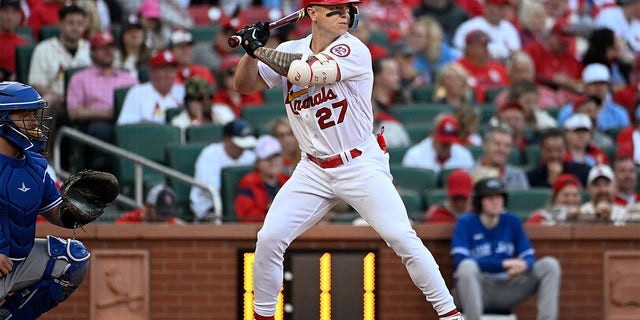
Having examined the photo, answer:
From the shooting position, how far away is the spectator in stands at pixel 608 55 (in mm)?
13359

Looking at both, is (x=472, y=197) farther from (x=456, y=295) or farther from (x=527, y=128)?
(x=527, y=128)

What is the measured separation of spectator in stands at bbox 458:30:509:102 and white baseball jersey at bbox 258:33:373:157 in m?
6.28

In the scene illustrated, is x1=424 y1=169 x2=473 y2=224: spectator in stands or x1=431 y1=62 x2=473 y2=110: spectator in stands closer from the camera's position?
x1=424 y1=169 x2=473 y2=224: spectator in stands

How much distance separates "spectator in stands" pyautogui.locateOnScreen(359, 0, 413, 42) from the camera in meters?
13.9

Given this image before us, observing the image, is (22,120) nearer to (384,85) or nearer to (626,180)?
(626,180)

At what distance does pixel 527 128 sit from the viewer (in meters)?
11.6

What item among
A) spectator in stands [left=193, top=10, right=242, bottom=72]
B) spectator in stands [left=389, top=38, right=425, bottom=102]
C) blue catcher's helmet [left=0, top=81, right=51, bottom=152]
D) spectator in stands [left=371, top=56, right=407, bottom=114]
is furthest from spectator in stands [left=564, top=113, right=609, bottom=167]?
blue catcher's helmet [left=0, top=81, right=51, bottom=152]

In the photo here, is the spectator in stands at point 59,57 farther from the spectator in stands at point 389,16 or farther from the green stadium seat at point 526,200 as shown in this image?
the spectator in stands at point 389,16

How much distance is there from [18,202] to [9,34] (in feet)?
16.6

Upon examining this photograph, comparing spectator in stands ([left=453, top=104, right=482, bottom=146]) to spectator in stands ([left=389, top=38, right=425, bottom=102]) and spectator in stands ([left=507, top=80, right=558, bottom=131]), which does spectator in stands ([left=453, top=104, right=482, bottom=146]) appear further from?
spectator in stands ([left=389, top=38, right=425, bottom=102])

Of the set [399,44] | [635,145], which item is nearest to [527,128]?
[635,145]

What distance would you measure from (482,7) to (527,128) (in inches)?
140

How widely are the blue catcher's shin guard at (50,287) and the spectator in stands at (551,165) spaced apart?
5020 mm

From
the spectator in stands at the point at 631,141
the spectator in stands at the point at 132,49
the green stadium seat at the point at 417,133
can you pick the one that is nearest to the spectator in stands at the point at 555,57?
the spectator in stands at the point at 631,141
